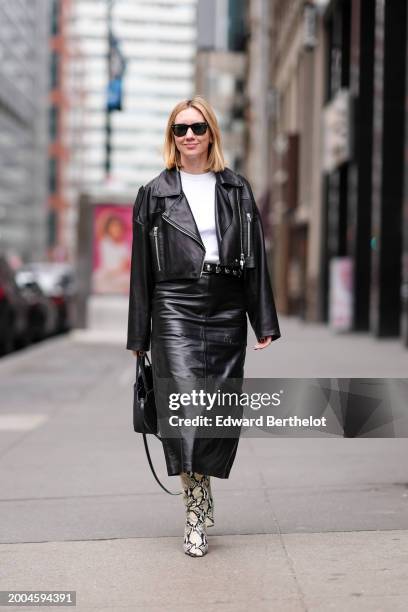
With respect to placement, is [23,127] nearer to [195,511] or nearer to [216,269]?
[216,269]

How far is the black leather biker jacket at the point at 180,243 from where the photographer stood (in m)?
4.87

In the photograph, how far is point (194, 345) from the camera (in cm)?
483

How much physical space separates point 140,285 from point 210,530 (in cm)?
125

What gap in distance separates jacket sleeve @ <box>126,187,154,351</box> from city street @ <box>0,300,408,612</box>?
936 millimetres

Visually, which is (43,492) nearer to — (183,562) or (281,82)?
(183,562)

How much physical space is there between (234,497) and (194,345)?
1.52 meters

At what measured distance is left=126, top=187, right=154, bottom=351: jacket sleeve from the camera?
4.93 meters

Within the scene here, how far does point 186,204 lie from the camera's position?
4.90m

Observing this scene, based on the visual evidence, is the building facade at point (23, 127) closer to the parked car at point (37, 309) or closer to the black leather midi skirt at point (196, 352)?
the parked car at point (37, 309)

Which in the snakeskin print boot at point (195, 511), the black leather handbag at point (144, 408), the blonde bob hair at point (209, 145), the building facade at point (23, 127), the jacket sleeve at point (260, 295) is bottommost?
the snakeskin print boot at point (195, 511)

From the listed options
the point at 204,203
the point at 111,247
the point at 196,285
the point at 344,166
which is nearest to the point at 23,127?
the point at 344,166

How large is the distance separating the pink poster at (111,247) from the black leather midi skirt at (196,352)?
15.9 metres

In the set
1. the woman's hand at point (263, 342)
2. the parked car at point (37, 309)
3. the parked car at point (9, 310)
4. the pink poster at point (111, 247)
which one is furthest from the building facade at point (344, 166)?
the woman's hand at point (263, 342)

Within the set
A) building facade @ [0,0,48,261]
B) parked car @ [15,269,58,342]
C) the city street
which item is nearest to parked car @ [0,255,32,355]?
parked car @ [15,269,58,342]
